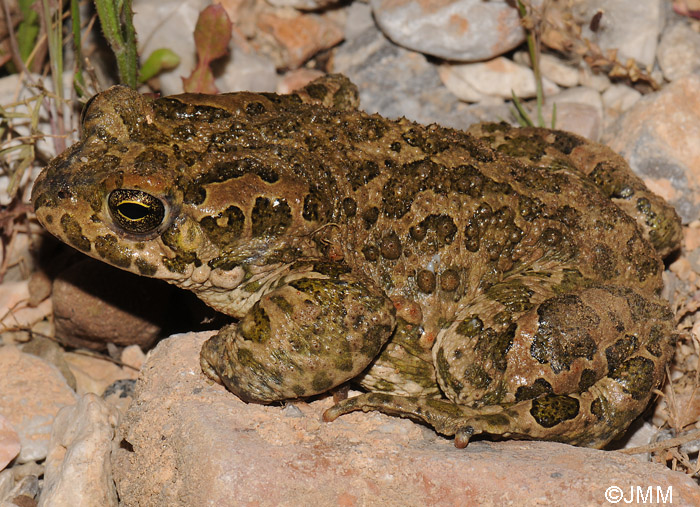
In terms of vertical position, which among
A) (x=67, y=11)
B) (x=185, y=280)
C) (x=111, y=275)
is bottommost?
(x=111, y=275)

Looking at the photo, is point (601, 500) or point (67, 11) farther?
point (67, 11)

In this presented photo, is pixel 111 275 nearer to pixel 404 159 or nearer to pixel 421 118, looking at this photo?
pixel 404 159

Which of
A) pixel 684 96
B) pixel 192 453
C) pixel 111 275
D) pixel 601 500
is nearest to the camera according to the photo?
pixel 601 500

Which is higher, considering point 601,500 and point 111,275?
point 111,275

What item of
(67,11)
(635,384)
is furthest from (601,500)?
Answer: (67,11)

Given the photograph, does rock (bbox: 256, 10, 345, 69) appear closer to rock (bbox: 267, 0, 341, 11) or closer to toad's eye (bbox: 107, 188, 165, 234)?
rock (bbox: 267, 0, 341, 11)

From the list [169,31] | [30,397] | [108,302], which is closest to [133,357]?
[108,302]

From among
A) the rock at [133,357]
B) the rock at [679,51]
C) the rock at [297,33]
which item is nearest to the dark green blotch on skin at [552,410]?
the rock at [133,357]
